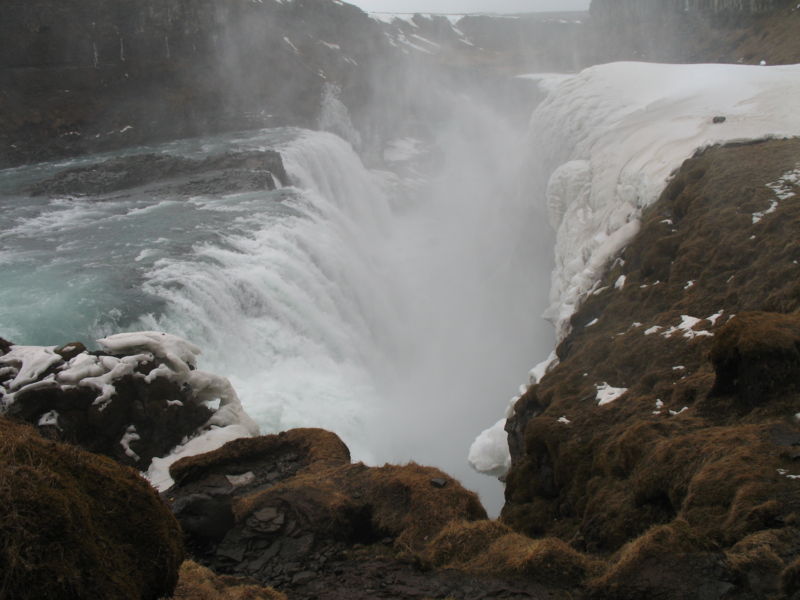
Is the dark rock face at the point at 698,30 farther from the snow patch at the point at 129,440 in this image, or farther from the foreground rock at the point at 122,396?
the snow patch at the point at 129,440

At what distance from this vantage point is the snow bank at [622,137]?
49.3 feet

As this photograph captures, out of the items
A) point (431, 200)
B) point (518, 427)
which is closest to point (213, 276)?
point (518, 427)

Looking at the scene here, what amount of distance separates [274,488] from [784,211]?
932 cm

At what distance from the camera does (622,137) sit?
2003cm

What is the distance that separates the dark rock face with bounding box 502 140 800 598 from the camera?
16.6ft

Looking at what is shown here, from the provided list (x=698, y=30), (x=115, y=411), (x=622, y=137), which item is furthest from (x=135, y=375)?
(x=698, y=30)

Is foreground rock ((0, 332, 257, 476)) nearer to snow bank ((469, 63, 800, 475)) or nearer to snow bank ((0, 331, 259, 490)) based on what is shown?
snow bank ((0, 331, 259, 490))

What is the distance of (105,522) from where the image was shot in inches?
159

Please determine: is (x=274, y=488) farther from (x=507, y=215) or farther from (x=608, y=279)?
(x=507, y=215)

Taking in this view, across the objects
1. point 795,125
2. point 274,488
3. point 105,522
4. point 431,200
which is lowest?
point 431,200

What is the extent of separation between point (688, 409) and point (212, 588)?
5.59m

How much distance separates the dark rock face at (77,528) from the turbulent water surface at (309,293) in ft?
33.0

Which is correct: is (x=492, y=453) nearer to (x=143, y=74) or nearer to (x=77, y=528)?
(x=77, y=528)

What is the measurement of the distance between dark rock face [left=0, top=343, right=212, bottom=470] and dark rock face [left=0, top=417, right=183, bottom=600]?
15.1 ft
